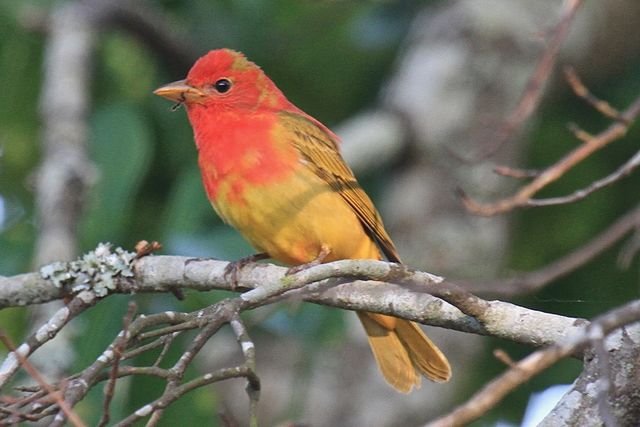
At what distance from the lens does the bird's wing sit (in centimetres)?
452

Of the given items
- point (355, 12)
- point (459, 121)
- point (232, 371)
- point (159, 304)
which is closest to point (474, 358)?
point (459, 121)

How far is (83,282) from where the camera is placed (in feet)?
11.1

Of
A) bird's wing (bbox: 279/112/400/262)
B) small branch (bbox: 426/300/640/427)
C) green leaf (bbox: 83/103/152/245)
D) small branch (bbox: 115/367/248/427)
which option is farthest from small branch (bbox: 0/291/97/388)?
green leaf (bbox: 83/103/152/245)

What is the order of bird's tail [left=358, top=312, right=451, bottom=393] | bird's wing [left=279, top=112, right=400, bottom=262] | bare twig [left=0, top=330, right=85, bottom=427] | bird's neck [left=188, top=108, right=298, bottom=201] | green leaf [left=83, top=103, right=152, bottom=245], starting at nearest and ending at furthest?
1. bare twig [left=0, top=330, right=85, bottom=427]
2. bird's tail [left=358, top=312, right=451, bottom=393]
3. bird's neck [left=188, top=108, right=298, bottom=201]
4. bird's wing [left=279, top=112, right=400, bottom=262]
5. green leaf [left=83, top=103, right=152, bottom=245]

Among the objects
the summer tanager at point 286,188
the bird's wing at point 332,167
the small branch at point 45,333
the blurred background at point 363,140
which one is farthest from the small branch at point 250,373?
the blurred background at point 363,140

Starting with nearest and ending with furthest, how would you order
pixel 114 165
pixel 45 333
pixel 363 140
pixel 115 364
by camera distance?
pixel 115 364 < pixel 45 333 < pixel 114 165 < pixel 363 140

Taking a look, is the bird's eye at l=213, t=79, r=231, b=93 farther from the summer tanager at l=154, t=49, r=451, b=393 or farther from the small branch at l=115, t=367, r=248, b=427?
the small branch at l=115, t=367, r=248, b=427

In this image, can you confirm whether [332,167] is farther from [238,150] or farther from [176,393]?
[176,393]

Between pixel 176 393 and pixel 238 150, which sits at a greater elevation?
pixel 238 150

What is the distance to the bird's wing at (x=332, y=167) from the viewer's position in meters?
4.52

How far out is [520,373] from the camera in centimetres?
180

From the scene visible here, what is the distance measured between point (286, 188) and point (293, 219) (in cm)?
14

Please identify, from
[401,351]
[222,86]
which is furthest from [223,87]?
[401,351]

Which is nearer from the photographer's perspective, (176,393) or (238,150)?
(176,393)
